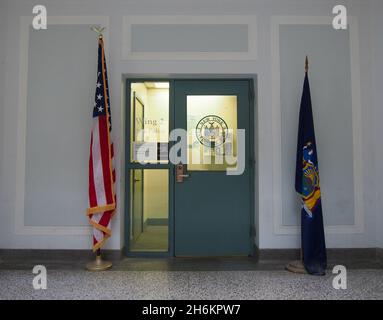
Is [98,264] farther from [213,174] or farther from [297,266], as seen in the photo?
[297,266]

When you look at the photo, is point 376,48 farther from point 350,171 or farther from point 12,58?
point 12,58

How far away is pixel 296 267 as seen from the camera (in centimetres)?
304

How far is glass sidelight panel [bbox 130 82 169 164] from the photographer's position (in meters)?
3.60

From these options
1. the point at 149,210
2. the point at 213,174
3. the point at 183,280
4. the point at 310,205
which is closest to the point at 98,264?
the point at 183,280

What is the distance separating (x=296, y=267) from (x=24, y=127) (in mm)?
3238

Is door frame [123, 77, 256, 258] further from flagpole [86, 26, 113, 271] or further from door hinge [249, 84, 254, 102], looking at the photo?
flagpole [86, 26, 113, 271]

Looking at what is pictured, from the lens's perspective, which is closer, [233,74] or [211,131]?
[233,74]

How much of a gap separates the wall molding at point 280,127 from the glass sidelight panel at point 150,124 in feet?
4.08

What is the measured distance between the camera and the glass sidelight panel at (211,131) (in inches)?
141

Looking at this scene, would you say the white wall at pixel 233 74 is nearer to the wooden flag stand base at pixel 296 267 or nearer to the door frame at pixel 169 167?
the door frame at pixel 169 167

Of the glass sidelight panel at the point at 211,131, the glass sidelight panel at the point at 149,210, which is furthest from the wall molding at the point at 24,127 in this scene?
the glass sidelight panel at the point at 211,131

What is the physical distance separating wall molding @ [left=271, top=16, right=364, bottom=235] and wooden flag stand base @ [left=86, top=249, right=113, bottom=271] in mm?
1830
